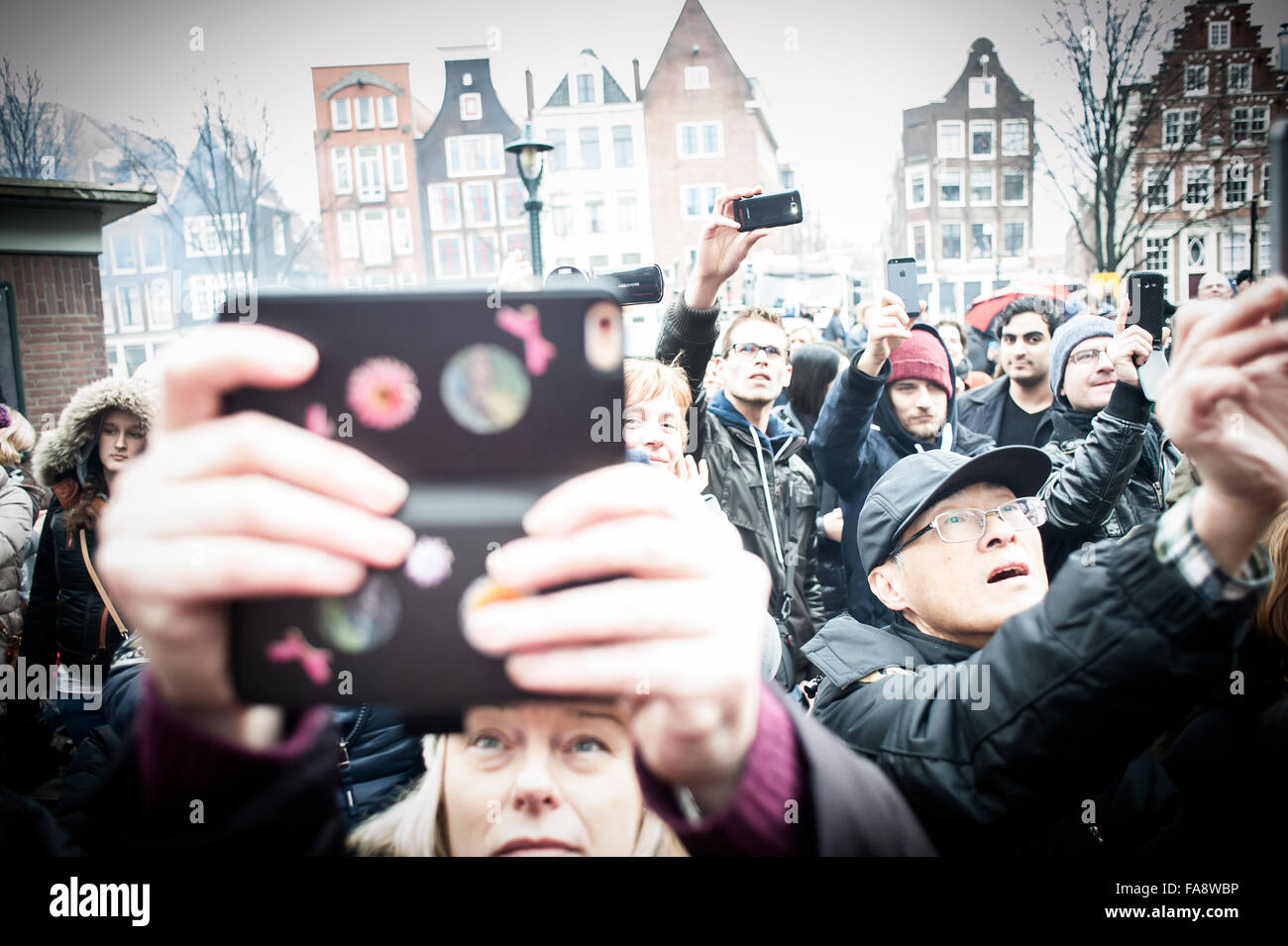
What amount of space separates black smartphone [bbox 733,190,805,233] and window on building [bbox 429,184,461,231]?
2.62 feet

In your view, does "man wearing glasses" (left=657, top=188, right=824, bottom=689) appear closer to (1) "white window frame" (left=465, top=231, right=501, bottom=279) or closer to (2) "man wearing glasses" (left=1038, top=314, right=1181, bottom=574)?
(1) "white window frame" (left=465, top=231, right=501, bottom=279)

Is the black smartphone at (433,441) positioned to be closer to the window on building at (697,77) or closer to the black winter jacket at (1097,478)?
the window on building at (697,77)

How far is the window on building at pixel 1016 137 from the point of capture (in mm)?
2014

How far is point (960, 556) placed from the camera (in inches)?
62.9

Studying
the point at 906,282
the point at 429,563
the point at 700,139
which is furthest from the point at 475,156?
the point at 429,563

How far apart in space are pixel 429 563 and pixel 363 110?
4.83 ft

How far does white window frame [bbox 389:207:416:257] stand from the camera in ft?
5.94

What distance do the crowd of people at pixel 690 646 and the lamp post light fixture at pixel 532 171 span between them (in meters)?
0.45

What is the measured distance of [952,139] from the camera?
7.41 ft

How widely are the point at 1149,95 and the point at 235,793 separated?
2.27 m

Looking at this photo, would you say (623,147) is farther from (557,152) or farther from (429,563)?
(429,563)

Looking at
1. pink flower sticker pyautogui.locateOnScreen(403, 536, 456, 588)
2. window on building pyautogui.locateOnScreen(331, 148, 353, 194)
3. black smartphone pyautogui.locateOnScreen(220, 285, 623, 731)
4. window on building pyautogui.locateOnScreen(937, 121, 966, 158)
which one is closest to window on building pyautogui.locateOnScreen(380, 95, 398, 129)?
window on building pyautogui.locateOnScreen(331, 148, 353, 194)
